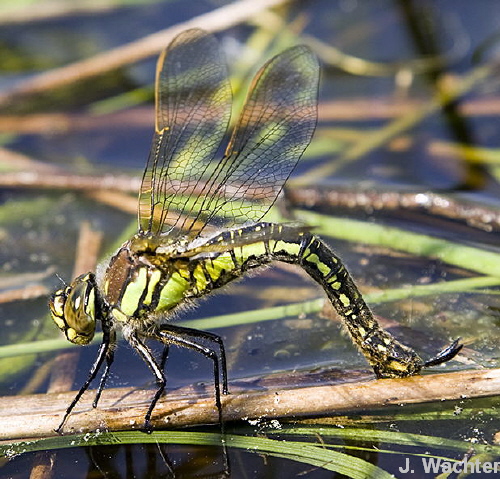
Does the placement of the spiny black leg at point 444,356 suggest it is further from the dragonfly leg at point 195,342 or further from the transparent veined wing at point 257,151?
the transparent veined wing at point 257,151

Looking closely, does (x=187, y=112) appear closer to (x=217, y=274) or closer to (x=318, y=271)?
(x=217, y=274)

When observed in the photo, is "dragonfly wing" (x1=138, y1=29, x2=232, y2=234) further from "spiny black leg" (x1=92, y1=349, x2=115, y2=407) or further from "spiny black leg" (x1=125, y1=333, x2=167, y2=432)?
"spiny black leg" (x1=92, y1=349, x2=115, y2=407)

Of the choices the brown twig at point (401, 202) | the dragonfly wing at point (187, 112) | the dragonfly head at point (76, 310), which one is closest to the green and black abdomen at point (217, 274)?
the dragonfly head at point (76, 310)

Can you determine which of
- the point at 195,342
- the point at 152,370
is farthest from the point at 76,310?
the point at 195,342

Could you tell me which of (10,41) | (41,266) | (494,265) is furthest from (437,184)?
(10,41)

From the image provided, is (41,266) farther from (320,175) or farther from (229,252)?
(320,175)

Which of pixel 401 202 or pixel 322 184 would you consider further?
pixel 322 184

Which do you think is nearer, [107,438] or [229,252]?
[107,438]
